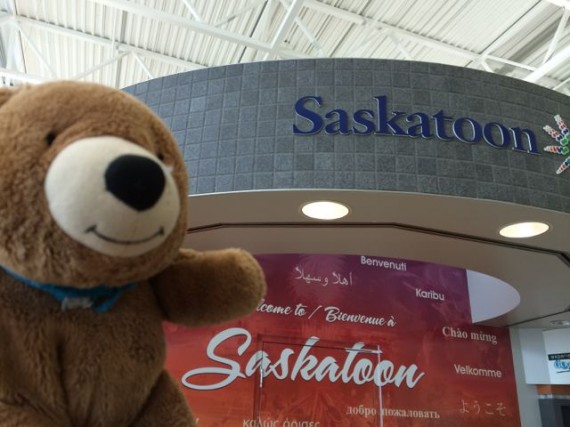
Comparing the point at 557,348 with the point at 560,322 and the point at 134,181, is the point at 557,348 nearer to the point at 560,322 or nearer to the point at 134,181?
the point at 560,322

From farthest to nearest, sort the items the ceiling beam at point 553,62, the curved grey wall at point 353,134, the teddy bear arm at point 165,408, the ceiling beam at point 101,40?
the ceiling beam at point 101,40 → the ceiling beam at point 553,62 → the curved grey wall at point 353,134 → the teddy bear arm at point 165,408

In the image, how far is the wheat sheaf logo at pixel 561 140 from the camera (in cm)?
224

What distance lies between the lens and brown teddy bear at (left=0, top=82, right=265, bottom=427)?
0.58 meters

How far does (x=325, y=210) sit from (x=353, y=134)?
36 centimetres

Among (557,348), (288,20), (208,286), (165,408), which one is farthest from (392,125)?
(557,348)

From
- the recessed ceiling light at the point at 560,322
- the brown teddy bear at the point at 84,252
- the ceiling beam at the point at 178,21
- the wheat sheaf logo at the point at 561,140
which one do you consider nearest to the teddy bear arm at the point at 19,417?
the brown teddy bear at the point at 84,252

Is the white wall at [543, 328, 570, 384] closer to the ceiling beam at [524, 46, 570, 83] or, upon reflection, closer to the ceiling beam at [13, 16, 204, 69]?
the ceiling beam at [524, 46, 570, 83]

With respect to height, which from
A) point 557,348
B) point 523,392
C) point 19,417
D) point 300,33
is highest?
point 300,33

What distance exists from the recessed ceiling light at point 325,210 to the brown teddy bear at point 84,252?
4.68ft

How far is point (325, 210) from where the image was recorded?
2.21 meters

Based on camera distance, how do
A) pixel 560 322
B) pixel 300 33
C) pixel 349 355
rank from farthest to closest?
pixel 300 33 < pixel 560 322 < pixel 349 355

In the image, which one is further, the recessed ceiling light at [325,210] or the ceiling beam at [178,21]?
the ceiling beam at [178,21]

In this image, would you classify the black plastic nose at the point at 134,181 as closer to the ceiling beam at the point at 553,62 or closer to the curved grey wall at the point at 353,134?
the curved grey wall at the point at 353,134

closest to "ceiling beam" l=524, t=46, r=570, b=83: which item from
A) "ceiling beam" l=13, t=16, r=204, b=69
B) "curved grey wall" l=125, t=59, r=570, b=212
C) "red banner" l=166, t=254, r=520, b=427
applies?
"red banner" l=166, t=254, r=520, b=427
